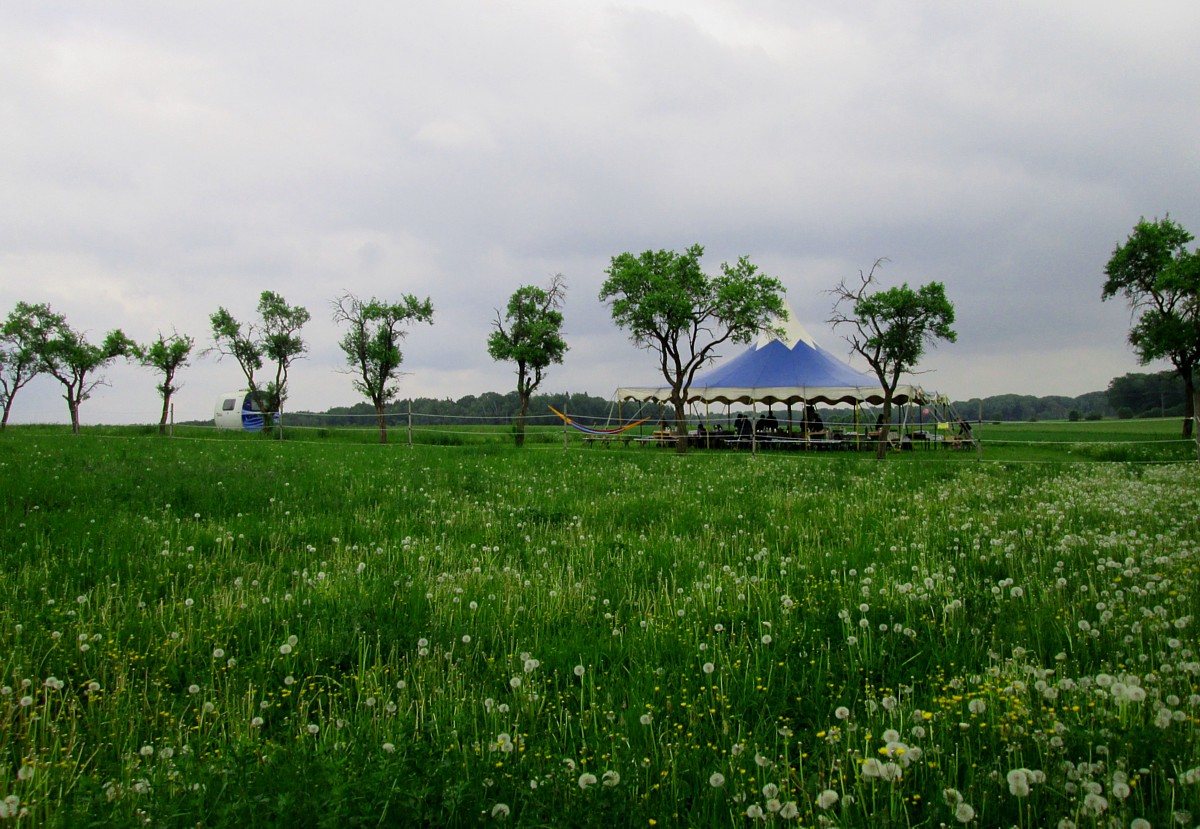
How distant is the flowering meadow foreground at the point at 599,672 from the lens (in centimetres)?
214

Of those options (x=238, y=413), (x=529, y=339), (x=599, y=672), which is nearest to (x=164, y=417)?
(x=238, y=413)

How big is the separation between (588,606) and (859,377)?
106ft

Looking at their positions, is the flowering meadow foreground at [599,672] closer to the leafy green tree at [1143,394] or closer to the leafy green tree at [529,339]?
the leafy green tree at [529,339]

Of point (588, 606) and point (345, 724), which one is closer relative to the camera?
point (345, 724)

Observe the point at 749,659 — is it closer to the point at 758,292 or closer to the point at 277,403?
the point at 758,292

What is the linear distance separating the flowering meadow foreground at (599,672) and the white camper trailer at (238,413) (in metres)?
50.7

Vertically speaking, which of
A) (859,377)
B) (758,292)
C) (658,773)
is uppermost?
(758,292)

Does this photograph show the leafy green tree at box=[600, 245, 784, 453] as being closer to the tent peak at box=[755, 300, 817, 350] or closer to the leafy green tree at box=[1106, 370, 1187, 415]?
the tent peak at box=[755, 300, 817, 350]

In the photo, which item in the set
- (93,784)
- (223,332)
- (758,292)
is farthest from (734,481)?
(223,332)

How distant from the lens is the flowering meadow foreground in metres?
2.14

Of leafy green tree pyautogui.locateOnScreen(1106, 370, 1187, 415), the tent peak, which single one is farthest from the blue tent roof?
leafy green tree pyautogui.locateOnScreen(1106, 370, 1187, 415)

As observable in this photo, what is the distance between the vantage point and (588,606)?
171 inches

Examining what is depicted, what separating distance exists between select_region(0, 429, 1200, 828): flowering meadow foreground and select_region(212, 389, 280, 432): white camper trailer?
5065 centimetres

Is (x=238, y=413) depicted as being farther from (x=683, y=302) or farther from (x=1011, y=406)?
(x=1011, y=406)
